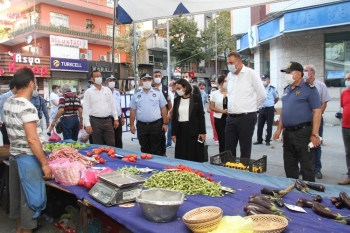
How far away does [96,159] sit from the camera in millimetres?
4508

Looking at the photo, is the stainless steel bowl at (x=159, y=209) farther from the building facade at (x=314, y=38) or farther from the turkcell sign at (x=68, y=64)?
the turkcell sign at (x=68, y=64)

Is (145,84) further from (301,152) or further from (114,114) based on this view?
(301,152)

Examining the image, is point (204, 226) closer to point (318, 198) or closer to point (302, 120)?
point (318, 198)

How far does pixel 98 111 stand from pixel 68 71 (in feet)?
81.1

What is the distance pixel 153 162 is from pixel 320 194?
2.24 meters

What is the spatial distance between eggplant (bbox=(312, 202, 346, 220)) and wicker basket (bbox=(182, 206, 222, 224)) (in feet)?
2.80

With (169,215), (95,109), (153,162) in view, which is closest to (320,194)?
(169,215)

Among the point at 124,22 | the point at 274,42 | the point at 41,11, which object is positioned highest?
the point at 41,11

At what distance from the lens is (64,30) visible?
28.7 meters

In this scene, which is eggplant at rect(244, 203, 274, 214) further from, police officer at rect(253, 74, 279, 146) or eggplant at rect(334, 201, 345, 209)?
police officer at rect(253, 74, 279, 146)

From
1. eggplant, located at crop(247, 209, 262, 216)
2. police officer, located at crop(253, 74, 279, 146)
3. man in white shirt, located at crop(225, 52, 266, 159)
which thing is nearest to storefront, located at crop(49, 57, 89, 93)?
police officer, located at crop(253, 74, 279, 146)

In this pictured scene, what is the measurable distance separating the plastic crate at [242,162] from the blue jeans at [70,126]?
4471 millimetres

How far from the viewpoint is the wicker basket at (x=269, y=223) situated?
2.10 metres

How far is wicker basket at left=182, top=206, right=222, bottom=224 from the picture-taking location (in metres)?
2.15
